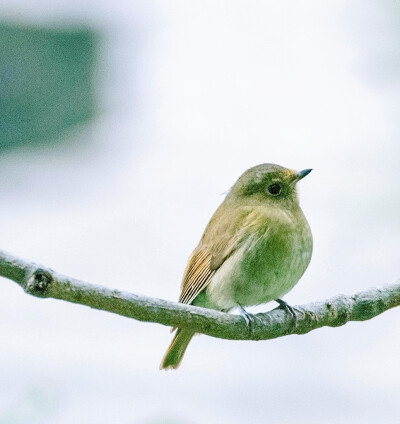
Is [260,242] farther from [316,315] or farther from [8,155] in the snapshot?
[8,155]

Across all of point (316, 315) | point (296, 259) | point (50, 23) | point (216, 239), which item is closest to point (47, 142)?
point (50, 23)

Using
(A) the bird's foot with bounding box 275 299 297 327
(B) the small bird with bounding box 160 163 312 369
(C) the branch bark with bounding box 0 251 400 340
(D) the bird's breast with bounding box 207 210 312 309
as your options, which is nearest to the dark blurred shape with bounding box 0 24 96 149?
(B) the small bird with bounding box 160 163 312 369

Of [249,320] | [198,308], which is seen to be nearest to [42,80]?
[249,320]

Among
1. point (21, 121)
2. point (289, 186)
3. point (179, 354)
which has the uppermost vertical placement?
point (289, 186)

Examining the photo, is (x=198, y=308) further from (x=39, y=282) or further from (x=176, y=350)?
(x=176, y=350)

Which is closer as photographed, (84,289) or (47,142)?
(84,289)

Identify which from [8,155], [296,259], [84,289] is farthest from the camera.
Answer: [8,155]

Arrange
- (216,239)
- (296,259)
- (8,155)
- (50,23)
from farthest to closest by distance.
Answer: (8,155)
(50,23)
(216,239)
(296,259)
